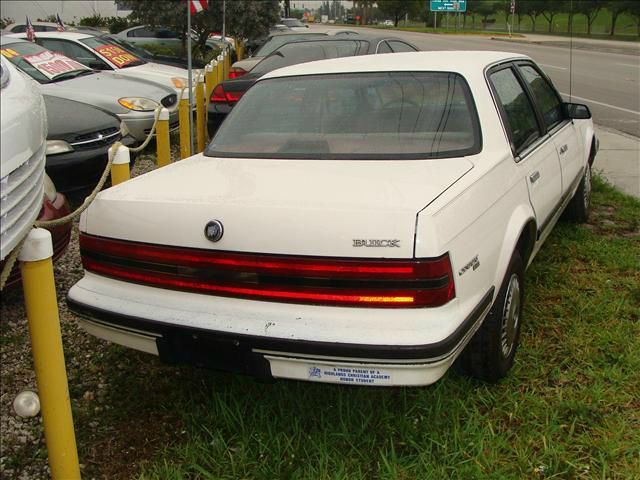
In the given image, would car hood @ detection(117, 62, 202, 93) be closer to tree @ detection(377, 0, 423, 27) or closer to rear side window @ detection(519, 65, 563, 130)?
rear side window @ detection(519, 65, 563, 130)

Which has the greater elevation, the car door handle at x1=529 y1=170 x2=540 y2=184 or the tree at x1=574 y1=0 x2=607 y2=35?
the tree at x1=574 y1=0 x2=607 y2=35

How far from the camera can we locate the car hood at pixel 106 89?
7.92 m

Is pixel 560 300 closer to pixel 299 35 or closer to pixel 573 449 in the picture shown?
pixel 573 449

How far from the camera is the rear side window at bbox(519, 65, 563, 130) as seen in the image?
436 centimetres

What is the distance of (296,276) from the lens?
2502 mm

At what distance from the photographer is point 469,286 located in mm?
2600

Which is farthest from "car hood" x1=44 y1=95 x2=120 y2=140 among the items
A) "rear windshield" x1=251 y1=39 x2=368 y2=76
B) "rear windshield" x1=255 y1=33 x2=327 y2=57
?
"rear windshield" x1=255 y1=33 x2=327 y2=57

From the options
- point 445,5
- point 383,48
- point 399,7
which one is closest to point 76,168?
point 383,48

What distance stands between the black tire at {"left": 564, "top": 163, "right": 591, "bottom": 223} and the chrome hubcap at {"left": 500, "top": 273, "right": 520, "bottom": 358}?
2349 mm

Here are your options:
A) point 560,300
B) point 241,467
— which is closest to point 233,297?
point 241,467

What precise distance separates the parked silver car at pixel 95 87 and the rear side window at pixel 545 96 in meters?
4.73

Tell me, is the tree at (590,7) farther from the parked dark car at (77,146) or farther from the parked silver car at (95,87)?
the parked dark car at (77,146)

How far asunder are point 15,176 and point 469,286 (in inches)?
62.0

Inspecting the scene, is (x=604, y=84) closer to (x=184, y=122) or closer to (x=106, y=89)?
(x=106, y=89)
